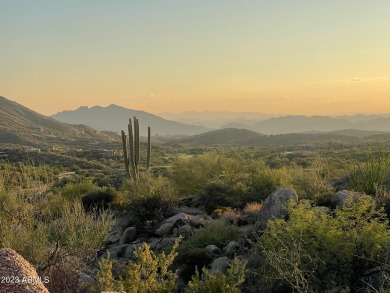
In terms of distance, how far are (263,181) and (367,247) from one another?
8.31 m

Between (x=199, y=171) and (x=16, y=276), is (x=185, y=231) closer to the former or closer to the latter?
(x=199, y=171)

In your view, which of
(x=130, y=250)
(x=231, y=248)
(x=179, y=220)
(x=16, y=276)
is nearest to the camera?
A: (x=16, y=276)

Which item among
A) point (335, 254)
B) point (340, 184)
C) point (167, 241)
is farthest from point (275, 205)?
point (340, 184)

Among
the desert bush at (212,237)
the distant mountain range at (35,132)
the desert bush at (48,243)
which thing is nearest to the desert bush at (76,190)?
the desert bush at (48,243)

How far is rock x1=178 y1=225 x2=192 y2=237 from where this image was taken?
1192 cm

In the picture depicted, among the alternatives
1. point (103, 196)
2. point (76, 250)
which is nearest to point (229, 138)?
point (103, 196)

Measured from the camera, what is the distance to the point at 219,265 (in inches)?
360

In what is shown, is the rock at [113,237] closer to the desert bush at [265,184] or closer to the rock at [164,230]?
the rock at [164,230]

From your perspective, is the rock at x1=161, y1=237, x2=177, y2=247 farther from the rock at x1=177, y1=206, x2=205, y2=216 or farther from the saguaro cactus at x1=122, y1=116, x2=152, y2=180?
the saguaro cactus at x1=122, y1=116, x2=152, y2=180

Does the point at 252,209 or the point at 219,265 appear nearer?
the point at 219,265

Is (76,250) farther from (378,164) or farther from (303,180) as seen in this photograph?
(378,164)

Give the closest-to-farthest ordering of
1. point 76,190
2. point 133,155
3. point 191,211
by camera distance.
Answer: point 191,211 < point 76,190 < point 133,155

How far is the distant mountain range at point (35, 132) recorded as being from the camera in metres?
Answer: 91.9

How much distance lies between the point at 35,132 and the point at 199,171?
103 m
